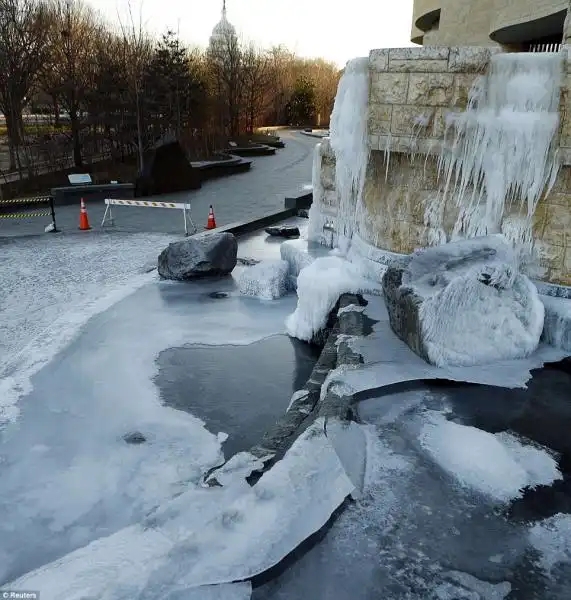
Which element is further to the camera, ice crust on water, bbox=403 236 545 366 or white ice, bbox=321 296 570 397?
ice crust on water, bbox=403 236 545 366

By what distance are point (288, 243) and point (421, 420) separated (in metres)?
5.40

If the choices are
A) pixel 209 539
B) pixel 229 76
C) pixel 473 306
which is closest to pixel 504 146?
pixel 473 306

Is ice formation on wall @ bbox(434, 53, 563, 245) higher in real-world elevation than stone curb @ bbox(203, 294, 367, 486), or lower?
higher

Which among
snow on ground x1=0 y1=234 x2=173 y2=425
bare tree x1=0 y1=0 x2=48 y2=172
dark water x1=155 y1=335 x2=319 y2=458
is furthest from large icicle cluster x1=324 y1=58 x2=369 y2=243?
bare tree x1=0 y1=0 x2=48 y2=172

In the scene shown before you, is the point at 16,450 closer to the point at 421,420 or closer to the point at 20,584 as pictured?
the point at 20,584

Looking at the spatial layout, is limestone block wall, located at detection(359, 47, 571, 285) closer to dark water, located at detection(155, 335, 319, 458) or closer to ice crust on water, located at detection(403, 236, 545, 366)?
ice crust on water, located at detection(403, 236, 545, 366)

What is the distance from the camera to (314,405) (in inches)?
167

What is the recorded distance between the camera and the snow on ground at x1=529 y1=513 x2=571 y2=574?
8.36ft

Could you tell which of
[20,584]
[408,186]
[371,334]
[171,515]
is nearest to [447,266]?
[371,334]

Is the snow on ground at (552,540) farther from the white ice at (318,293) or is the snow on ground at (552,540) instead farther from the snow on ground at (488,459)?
the white ice at (318,293)

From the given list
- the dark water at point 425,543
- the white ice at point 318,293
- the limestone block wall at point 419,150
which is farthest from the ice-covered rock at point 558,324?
the white ice at point 318,293

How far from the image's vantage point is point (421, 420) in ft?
12.1

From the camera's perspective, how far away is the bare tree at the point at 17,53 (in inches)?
776

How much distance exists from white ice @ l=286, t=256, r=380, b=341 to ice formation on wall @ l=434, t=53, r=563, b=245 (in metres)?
1.31
